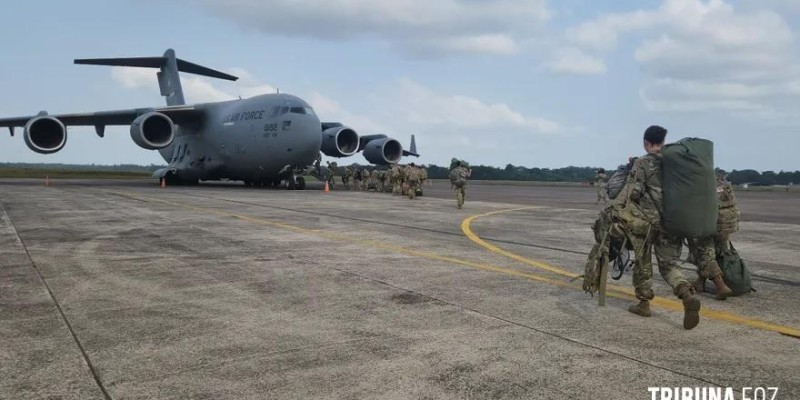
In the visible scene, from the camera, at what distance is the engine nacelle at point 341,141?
30.3 m

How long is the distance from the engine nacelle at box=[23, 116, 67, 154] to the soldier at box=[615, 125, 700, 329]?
29.0m

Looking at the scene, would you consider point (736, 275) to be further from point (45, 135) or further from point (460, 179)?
point (45, 135)

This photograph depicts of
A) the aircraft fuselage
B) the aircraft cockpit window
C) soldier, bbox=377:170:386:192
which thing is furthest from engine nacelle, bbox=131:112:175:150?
soldier, bbox=377:170:386:192

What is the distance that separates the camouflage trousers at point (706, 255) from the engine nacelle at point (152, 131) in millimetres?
25951

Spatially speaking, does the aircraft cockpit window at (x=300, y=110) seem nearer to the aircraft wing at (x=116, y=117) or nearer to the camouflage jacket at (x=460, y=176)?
the aircraft wing at (x=116, y=117)

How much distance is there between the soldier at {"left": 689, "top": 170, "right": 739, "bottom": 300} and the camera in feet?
18.6

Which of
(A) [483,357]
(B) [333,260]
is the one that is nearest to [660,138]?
(A) [483,357]

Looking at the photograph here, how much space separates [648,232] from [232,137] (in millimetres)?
25199

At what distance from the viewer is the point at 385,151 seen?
32.4 meters

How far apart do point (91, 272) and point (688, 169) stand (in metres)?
6.24

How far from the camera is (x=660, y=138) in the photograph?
16.7ft

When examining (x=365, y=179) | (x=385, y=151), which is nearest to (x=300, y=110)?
(x=365, y=179)

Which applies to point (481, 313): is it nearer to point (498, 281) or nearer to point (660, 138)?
point (498, 281)

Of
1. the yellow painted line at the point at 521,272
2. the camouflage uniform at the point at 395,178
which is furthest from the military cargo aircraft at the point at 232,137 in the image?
the yellow painted line at the point at 521,272
